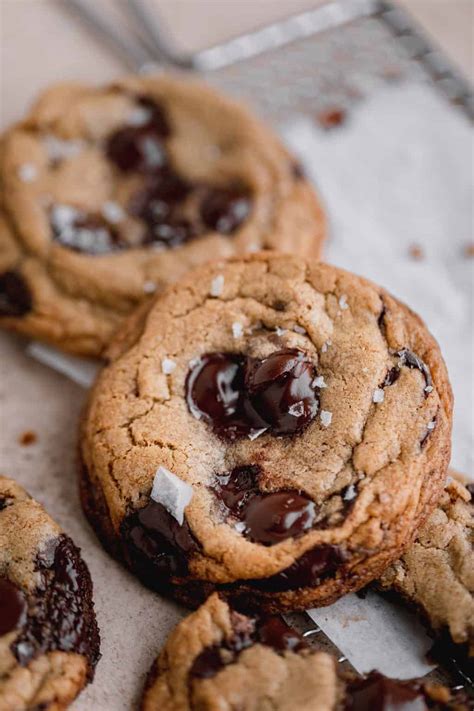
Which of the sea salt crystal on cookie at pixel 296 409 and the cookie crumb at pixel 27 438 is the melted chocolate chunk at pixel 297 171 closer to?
the sea salt crystal on cookie at pixel 296 409

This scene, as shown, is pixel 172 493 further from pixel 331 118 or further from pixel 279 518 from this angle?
pixel 331 118

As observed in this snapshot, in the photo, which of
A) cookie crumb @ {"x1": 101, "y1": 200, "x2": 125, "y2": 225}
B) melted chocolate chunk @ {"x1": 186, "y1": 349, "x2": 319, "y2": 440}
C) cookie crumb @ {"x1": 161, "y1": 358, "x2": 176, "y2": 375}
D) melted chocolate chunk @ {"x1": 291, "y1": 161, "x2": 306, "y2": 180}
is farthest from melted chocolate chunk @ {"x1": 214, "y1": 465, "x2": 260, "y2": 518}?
melted chocolate chunk @ {"x1": 291, "y1": 161, "x2": 306, "y2": 180}

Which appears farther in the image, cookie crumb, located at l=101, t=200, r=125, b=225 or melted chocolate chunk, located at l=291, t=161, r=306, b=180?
melted chocolate chunk, located at l=291, t=161, r=306, b=180

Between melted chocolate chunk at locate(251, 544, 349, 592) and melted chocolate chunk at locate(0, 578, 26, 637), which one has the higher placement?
melted chocolate chunk at locate(0, 578, 26, 637)

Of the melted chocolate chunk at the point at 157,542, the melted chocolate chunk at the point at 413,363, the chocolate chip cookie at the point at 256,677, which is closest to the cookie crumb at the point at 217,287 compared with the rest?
the melted chocolate chunk at the point at 413,363

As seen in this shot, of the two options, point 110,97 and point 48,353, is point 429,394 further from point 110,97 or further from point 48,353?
point 110,97

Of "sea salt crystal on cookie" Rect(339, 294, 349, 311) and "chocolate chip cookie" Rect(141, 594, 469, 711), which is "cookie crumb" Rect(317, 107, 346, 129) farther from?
"chocolate chip cookie" Rect(141, 594, 469, 711)
